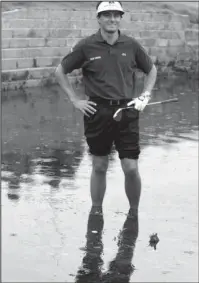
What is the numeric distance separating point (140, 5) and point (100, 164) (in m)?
17.2

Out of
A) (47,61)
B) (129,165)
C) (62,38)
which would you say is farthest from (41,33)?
(129,165)

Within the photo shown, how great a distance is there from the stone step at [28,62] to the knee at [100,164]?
1126cm

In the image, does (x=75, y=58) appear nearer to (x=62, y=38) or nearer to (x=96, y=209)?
(x=96, y=209)

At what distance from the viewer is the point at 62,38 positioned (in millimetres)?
20750

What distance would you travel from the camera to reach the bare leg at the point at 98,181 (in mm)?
7586

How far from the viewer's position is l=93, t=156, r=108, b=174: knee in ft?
A: 24.8

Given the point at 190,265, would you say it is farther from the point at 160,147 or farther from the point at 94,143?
the point at 160,147

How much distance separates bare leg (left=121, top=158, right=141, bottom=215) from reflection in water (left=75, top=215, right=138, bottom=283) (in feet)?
0.75

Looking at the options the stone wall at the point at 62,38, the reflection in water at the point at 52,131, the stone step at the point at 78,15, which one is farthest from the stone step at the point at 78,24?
the reflection in water at the point at 52,131

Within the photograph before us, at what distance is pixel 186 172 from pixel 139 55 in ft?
9.03

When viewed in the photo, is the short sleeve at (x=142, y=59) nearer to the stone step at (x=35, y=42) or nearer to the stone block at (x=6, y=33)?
the stone step at (x=35, y=42)

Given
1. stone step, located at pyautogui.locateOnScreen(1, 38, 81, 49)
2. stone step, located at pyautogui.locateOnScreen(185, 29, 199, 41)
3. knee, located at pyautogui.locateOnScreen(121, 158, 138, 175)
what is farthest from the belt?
stone step, located at pyautogui.locateOnScreen(185, 29, 199, 41)

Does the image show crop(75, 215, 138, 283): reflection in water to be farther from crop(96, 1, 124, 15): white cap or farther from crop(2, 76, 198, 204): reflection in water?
crop(96, 1, 124, 15): white cap

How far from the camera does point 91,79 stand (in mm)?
7172
